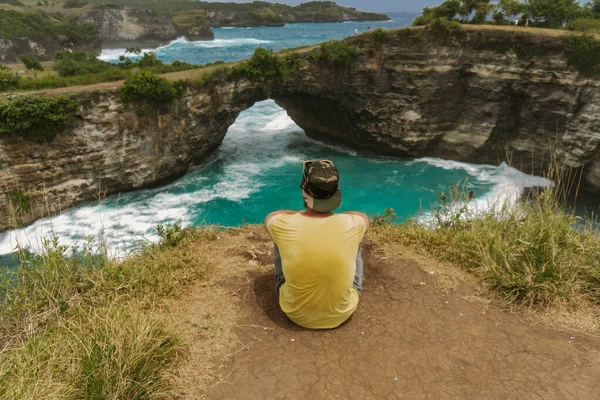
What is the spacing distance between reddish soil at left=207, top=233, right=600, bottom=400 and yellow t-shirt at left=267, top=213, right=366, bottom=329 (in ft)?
1.14

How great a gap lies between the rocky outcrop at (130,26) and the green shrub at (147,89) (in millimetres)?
62451

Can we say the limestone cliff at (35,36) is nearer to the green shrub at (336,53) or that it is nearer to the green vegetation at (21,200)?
the green vegetation at (21,200)

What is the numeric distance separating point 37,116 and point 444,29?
20.5 m

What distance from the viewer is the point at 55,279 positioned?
14.9 feet

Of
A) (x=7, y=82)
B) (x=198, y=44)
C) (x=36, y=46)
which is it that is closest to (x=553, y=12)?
(x=7, y=82)

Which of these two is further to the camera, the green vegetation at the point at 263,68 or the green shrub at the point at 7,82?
the green vegetation at the point at 263,68

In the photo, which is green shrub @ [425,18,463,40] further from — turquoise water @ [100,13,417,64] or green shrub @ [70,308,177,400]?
turquoise water @ [100,13,417,64]

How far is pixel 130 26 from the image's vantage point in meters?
71.6

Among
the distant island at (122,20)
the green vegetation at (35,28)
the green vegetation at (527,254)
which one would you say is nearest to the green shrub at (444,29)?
the green vegetation at (527,254)

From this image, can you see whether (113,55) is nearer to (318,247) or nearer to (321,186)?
(321,186)

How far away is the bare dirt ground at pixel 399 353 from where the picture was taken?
11.4 feet

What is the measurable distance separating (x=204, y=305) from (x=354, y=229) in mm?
2164

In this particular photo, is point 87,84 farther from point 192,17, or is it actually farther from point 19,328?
Result: point 192,17

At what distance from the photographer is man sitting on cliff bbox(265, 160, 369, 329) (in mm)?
3760
